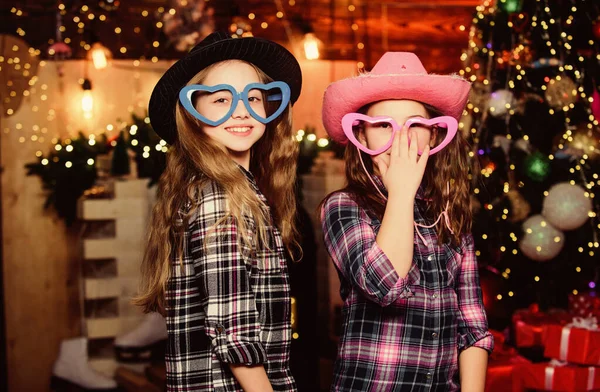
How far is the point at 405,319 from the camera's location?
5.83 ft

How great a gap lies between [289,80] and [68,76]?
3270 millimetres

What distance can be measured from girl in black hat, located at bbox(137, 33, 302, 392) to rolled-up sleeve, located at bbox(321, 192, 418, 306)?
133 millimetres

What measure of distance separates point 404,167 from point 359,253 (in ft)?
0.72

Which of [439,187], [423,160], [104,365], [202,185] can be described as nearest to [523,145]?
[439,187]

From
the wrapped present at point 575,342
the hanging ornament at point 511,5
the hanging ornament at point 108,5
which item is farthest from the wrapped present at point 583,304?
the hanging ornament at point 108,5

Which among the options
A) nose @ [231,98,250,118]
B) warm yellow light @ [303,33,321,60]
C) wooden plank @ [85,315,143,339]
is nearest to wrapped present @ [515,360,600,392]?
nose @ [231,98,250,118]

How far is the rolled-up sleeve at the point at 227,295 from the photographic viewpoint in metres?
1.57

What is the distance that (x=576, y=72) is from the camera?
3354 millimetres

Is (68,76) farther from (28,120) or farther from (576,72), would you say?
(576,72)

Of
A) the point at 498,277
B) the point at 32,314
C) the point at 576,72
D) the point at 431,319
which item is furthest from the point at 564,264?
the point at 32,314

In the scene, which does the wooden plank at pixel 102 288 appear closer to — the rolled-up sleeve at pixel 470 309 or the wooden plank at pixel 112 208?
the wooden plank at pixel 112 208

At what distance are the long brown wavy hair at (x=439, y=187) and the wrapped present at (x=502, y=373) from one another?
141 cm

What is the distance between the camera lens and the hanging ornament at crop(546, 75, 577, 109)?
337cm

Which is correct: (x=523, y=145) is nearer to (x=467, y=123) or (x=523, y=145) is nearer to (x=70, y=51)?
(x=467, y=123)
